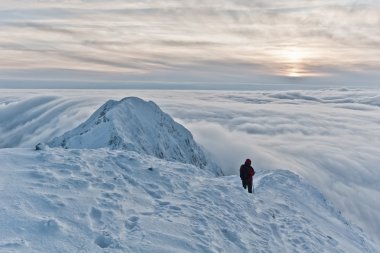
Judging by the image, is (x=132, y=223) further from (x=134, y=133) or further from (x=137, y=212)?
(x=134, y=133)

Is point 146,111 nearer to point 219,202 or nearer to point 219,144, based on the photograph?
point 219,202

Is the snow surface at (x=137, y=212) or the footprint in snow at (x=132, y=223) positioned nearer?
the snow surface at (x=137, y=212)

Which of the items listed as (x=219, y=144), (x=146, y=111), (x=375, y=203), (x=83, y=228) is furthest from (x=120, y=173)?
(x=219, y=144)

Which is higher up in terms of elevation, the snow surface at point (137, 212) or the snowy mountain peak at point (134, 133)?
the snow surface at point (137, 212)

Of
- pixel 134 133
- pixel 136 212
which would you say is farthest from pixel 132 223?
pixel 134 133

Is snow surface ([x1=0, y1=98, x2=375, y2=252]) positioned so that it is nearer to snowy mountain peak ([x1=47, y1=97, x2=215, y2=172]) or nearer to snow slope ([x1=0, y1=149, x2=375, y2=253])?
snow slope ([x1=0, y1=149, x2=375, y2=253])

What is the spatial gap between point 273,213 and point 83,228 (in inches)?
386

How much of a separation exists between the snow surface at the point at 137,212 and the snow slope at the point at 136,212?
3cm

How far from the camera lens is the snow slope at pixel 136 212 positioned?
1066cm

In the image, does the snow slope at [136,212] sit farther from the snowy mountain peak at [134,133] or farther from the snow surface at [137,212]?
the snowy mountain peak at [134,133]

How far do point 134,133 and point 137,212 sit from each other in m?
50.6

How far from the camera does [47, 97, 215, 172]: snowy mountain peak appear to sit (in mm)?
51938

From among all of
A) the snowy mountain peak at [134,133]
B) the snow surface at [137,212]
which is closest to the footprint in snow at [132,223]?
the snow surface at [137,212]

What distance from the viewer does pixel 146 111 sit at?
2965 inches
